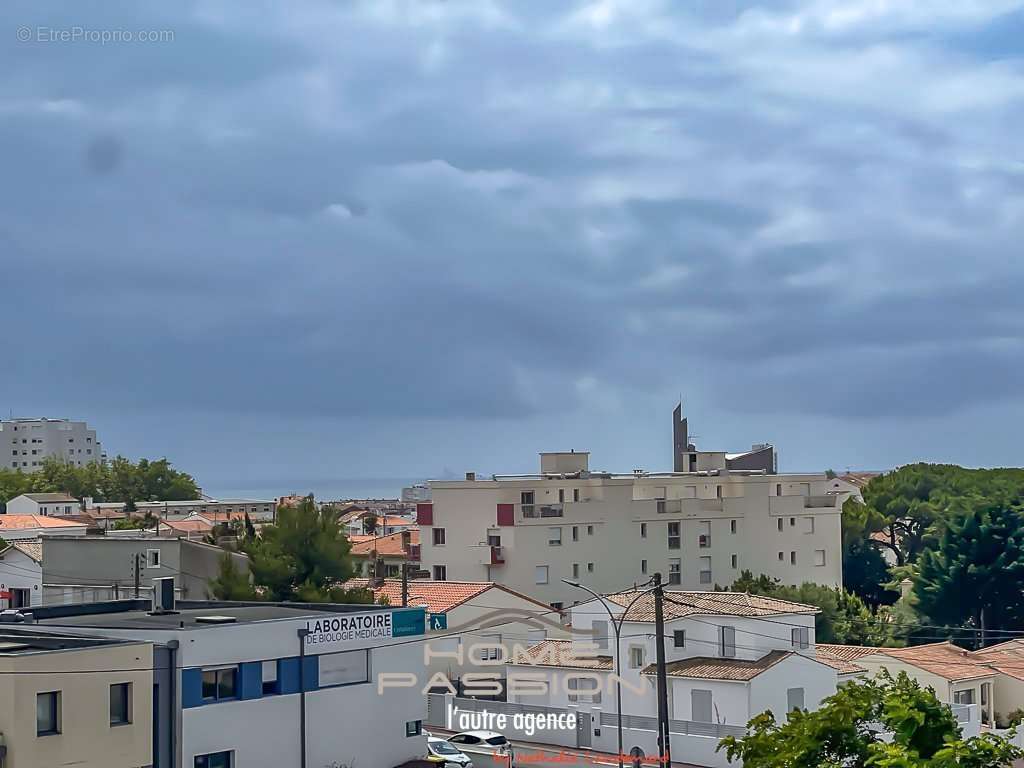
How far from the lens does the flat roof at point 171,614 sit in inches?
1443

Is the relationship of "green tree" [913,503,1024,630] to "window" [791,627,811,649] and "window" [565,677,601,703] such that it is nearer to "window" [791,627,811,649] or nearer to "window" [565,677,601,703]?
"window" [791,627,811,649]

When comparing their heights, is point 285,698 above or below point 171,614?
below

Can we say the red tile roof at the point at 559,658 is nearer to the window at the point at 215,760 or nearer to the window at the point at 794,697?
the window at the point at 794,697

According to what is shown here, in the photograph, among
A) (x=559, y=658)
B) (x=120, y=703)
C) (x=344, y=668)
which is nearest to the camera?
(x=120, y=703)

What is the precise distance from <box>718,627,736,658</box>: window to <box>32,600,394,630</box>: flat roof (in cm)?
1728

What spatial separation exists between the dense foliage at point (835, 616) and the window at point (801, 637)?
64.7 ft

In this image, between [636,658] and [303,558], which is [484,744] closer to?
[636,658]

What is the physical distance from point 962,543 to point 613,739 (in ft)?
135

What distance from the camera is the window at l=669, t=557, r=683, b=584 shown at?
91.1 metres

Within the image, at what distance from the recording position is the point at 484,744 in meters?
48.6

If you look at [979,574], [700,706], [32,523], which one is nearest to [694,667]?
[700,706]

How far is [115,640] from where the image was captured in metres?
33.0

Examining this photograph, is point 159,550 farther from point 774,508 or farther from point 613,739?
point 774,508

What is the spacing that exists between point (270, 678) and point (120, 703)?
18.5 ft
